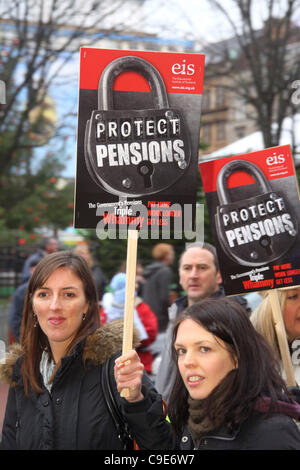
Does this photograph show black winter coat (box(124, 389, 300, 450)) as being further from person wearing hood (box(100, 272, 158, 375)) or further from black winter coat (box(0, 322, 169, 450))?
person wearing hood (box(100, 272, 158, 375))

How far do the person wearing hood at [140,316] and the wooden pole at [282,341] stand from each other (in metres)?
2.55

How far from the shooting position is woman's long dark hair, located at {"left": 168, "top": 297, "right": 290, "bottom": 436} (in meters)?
2.10

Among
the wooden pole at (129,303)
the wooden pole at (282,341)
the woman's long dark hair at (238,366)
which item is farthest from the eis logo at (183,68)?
the wooden pole at (282,341)

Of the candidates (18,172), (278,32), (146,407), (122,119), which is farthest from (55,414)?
(18,172)

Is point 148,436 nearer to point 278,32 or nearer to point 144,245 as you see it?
point 144,245

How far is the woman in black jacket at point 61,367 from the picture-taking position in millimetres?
2383

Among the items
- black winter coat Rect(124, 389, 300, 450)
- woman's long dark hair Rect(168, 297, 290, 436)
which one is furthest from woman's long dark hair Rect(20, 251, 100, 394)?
black winter coat Rect(124, 389, 300, 450)

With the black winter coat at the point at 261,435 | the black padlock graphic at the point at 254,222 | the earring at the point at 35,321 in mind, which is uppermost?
the black padlock graphic at the point at 254,222

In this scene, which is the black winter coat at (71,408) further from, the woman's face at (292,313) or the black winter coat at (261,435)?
the woman's face at (292,313)

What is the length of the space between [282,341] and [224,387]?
2.99ft

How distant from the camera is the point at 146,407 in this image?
2299 mm

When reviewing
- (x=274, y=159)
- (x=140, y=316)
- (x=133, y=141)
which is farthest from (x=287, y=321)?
(x=140, y=316)

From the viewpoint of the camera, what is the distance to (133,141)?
2.72m

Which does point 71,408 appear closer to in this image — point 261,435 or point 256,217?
point 261,435
